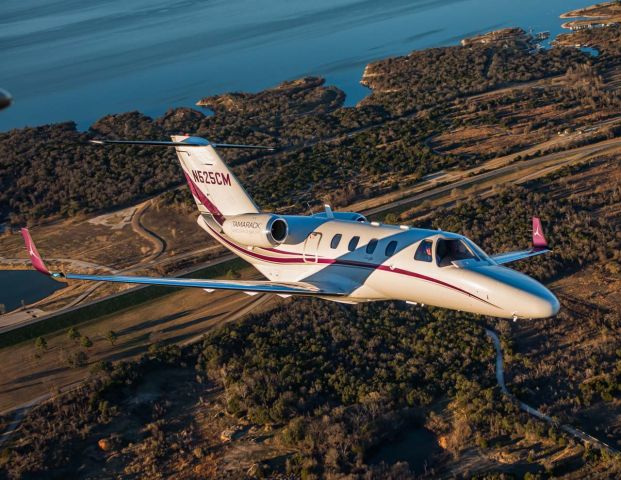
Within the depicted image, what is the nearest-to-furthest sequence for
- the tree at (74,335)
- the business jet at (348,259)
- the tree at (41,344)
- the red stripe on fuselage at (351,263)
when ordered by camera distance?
the business jet at (348,259) → the red stripe on fuselage at (351,263) → the tree at (41,344) → the tree at (74,335)

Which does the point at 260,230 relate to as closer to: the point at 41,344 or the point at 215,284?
the point at 215,284

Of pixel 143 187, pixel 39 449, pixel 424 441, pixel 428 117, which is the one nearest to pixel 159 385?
pixel 39 449

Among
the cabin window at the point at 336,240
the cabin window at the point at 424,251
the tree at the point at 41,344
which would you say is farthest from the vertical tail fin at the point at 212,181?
the tree at the point at 41,344

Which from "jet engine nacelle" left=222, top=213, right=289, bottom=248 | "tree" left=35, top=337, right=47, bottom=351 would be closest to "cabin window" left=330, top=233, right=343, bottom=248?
"jet engine nacelle" left=222, top=213, right=289, bottom=248

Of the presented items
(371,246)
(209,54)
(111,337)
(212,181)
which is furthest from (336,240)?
(209,54)

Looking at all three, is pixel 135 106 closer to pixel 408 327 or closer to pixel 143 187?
pixel 143 187

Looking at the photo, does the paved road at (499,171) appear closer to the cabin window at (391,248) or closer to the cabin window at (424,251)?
the cabin window at (391,248)
